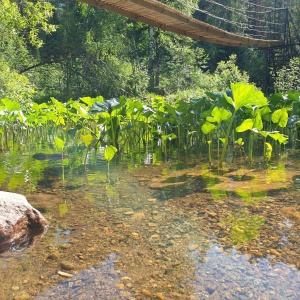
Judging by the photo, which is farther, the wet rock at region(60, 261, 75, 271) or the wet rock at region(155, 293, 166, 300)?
the wet rock at region(60, 261, 75, 271)

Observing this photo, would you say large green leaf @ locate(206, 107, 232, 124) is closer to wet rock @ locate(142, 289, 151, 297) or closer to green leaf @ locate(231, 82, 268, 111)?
green leaf @ locate(231, 82, 268, 111)

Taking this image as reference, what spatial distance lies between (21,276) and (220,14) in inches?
835

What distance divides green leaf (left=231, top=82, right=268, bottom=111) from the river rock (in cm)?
178

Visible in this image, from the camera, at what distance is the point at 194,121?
3945 mm

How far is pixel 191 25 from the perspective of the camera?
5066 millimetres

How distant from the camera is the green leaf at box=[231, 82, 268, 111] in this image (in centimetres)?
278

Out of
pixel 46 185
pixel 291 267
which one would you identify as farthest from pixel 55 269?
pixel 46 185

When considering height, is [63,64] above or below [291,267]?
above

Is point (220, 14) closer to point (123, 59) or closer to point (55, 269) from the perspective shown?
point (123, 59)

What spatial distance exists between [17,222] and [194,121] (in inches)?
105

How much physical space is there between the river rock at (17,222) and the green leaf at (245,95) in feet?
5.84

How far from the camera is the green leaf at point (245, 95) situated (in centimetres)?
278

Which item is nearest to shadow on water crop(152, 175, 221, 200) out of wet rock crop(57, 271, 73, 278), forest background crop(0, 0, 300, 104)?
wet rock crop(57, 271, 73, 278)

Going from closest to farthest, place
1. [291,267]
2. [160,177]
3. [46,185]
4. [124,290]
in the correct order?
[124,290]
[291,267]
[46,185]
[160,177]
